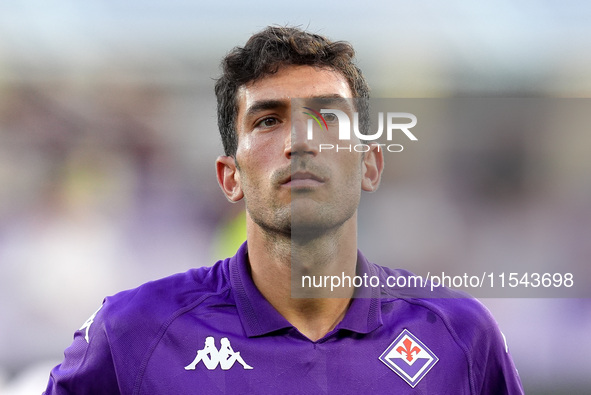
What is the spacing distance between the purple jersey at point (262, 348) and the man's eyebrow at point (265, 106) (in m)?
0.45

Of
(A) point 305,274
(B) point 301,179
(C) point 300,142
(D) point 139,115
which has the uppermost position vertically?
(D) point 139,115

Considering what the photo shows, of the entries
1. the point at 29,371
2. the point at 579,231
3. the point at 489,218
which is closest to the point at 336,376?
the point at 489,218

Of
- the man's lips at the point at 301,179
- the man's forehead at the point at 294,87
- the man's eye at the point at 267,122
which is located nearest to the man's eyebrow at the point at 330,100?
the man's forehead at the point at 294,87

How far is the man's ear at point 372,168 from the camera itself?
79.5 inches

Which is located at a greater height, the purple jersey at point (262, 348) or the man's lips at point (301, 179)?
the man's lips at point (301, 179)

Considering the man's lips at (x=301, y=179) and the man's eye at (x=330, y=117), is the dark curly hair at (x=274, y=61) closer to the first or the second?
the man's eye at (x=330, y=117)

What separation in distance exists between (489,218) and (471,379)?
0.51m

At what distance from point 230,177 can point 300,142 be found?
35 centimetres

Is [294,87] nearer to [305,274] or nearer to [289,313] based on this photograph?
[305,274]

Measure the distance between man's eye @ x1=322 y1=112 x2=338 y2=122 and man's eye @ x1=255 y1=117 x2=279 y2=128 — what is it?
14 centimetres

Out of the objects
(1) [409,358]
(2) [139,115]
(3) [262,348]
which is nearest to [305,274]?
(3) [262,348]

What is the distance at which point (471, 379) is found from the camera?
6.10 ft

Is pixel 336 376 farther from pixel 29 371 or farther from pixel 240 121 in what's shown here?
pixel 29 371

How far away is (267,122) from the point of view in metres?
1.93
